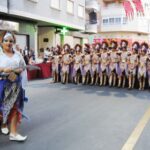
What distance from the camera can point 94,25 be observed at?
1592 inches

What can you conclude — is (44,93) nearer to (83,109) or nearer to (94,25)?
(83,109)

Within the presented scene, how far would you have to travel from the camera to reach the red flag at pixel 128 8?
4595cm

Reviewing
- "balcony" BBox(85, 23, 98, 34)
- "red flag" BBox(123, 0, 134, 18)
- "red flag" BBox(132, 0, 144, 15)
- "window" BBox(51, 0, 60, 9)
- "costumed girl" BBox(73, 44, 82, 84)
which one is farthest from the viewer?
"red flag" BBox(132, 0, 144, 15)

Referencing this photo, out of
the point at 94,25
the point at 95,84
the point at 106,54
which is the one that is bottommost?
the point at 95,84

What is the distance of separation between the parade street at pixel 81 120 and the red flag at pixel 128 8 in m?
35.9

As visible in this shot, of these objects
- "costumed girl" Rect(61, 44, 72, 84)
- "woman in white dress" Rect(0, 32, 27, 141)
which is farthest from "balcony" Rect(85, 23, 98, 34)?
"woman in white dress" Rect(0, 32, 27, 141)

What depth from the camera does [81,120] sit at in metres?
7.09

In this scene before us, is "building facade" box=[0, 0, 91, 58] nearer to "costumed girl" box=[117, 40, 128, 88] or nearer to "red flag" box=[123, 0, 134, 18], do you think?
"costumed girl" box=[117, 40, 128, 88]

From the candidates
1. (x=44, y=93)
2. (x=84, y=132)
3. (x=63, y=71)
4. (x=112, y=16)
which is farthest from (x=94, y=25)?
(x=84, y=132)

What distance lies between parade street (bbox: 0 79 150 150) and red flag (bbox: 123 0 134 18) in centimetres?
3587

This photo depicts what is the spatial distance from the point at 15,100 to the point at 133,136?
6.99 feet

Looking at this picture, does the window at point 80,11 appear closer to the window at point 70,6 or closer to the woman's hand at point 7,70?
the window at point 70,6

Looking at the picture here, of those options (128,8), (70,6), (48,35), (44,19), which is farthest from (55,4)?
(128,8)

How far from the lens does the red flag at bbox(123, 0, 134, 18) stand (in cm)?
4595
